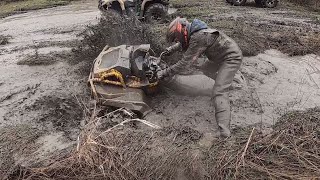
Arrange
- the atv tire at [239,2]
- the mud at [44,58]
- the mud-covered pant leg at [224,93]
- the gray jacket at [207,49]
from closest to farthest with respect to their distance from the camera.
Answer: the mud-covered pant leg at [224,93] → the gray jacket at [207,49] → the mud at [44,58] → the atv tire at [239,2]

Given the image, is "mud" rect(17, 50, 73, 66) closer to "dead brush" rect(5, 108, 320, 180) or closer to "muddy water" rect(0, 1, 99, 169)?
"muddy water" rect(0, 1, 99, 169)

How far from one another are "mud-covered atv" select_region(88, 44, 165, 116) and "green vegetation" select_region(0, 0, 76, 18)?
39.9 ft

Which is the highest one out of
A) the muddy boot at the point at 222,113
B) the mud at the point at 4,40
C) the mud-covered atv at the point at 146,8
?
the mud-covered atv at the point at 146,8

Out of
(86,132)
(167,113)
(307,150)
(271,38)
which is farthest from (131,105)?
(271,38)

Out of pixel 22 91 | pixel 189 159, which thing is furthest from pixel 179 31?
pixel 22 91

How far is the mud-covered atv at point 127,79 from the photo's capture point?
237 inches

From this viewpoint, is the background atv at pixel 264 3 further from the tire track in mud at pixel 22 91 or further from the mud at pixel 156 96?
A: the tire track in mud at pixel 22 91

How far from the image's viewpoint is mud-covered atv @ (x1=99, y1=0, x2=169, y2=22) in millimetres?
11352

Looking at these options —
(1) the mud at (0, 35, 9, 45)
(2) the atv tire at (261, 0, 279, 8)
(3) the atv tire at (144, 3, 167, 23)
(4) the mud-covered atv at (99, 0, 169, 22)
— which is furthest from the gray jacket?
(2) the atv tire at (261, 0, 279, 8)

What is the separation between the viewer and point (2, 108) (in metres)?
7.02

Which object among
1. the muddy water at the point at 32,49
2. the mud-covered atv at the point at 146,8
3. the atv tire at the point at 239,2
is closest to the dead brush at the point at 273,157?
the muddy water at the point at 32,49

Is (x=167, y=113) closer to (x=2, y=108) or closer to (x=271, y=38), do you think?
(x=2, y=108)

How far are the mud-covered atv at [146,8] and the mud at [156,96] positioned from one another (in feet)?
2.27

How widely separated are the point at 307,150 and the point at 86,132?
101 inches
